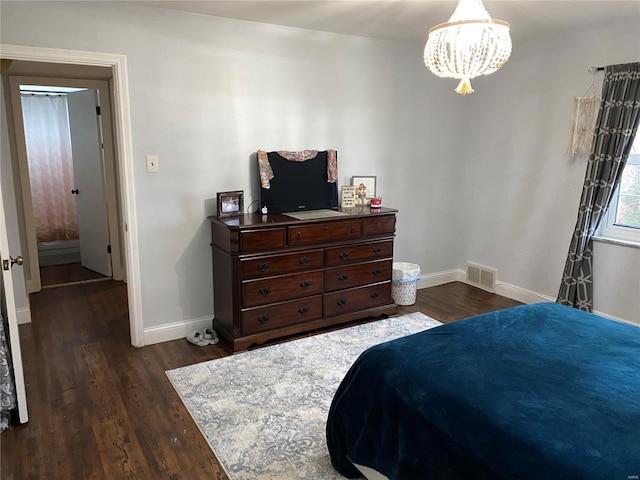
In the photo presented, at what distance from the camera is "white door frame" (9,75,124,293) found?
430 cm

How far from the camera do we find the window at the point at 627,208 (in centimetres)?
364

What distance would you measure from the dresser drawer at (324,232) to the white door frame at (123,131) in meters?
1.13

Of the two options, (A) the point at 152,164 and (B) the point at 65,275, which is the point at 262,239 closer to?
(A) the point at 152,164

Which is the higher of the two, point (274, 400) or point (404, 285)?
point (404, 285)

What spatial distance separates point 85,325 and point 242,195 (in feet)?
5.56

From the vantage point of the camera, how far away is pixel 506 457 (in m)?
1.42

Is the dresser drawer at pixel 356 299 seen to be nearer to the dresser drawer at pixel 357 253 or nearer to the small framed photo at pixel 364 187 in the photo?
the dresser drawer at pixel 357 253

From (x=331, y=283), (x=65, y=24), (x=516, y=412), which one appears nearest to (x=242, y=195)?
(x=331, y=283)

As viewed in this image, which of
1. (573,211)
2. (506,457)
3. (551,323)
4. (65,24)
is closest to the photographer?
(506,457)

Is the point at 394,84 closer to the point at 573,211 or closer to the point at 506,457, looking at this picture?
the point at 573,211

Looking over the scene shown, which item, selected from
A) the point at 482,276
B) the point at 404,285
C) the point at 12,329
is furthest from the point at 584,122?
the point at 12,329

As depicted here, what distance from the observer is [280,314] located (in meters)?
3.51

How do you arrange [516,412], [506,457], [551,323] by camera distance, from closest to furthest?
[506,457]
[516,412]
[551,323]

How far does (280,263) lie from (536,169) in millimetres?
2519
